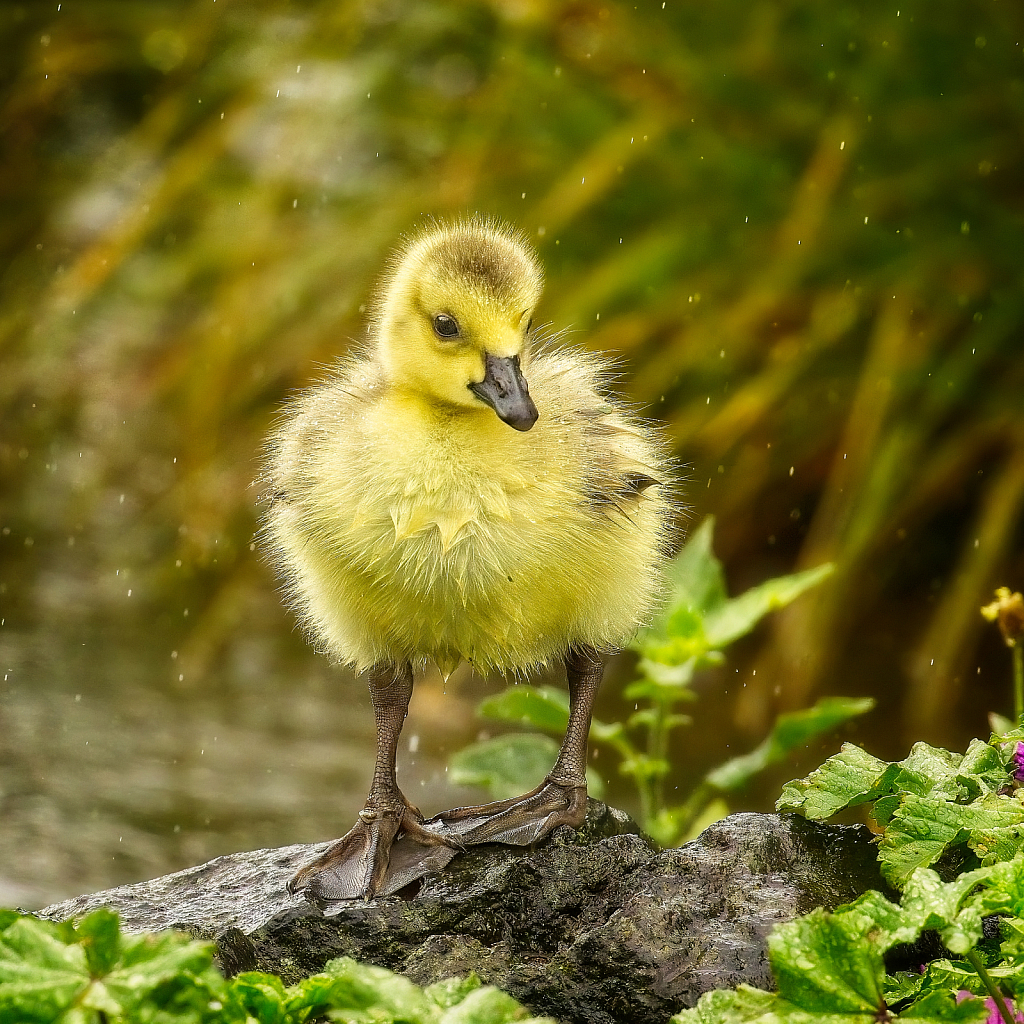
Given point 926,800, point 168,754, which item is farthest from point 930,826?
point 168,754

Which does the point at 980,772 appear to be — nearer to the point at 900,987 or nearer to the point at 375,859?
the point at 900,987

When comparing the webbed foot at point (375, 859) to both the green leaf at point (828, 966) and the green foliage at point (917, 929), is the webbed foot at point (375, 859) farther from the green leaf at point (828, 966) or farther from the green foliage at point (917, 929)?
the green leaf at point (828, 966)

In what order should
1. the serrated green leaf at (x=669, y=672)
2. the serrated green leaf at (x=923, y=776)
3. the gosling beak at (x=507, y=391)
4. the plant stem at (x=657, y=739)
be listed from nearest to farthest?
the serrated green leaf at (x=923, y=776)
the gosling beak at (x=507, y=391)
the serrated green leaf at (x=669, y=672)
the plant stem at (x=657, y=739)

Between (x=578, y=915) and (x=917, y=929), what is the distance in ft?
2.17

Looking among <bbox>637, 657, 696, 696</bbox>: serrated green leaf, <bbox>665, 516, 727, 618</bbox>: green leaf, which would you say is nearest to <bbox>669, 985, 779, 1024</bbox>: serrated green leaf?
<bbox>637, 657, 696, 696</bbox>: serrated green leaf

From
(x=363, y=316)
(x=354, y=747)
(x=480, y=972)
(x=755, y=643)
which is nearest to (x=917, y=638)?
(x=755, y=643)

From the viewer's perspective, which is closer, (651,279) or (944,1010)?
(944,1010)

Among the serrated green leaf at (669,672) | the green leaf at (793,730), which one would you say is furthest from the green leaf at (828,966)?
the serrated green leaf at (669,672)

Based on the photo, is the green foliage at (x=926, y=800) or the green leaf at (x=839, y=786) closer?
the green foliage at (x=926, y=800)

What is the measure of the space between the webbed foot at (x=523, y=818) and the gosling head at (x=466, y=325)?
629mm

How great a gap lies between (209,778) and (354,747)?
1.64ft

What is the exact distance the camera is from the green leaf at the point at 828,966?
4.58 ft

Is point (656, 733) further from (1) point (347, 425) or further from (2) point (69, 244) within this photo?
(2) point (69, 244)

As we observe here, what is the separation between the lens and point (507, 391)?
2.13 metres
